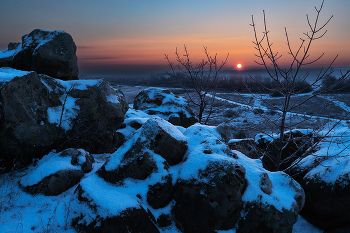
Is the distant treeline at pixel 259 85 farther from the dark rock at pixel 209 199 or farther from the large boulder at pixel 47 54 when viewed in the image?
the large boulder at pixel 47 54

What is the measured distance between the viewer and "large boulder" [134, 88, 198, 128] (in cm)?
1348

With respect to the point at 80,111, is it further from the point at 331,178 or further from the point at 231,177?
the point at 331,178

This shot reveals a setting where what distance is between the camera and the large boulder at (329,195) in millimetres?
5461

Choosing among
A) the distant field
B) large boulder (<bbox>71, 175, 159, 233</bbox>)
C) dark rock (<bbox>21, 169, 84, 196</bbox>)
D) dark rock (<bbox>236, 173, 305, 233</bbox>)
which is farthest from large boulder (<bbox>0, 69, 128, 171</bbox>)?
dark rock (<bbox>236, 173, 305, 233</bbox>)

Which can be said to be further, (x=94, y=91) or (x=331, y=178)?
(x=94, y=91)

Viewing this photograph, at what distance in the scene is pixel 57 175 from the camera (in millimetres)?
5316

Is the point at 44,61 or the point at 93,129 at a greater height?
the point at 44,61

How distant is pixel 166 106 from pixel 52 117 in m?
8.30

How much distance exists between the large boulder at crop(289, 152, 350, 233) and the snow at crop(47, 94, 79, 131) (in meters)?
7.23

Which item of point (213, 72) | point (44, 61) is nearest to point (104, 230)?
point (44, 61)

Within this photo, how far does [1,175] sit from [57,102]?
2538 mm

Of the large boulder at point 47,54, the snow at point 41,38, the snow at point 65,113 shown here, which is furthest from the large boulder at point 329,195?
the snow at point 41,38

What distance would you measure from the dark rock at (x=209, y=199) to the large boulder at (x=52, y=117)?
4.34 m

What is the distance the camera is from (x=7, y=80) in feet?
18.3
